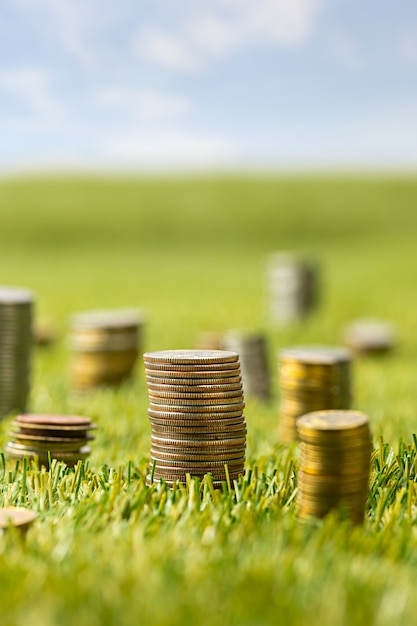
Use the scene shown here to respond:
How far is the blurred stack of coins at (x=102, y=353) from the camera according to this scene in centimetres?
1134

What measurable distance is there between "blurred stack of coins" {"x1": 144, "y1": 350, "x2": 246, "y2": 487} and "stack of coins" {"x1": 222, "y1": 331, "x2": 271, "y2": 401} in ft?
18.8

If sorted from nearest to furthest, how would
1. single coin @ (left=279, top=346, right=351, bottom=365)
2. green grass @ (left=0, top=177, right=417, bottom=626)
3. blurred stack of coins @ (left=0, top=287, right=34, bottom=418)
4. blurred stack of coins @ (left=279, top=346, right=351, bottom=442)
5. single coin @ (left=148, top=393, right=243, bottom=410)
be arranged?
green grass @ (left=0, top=177, right=417, bottom=626)
single coin @ (left=148, top=393, right=243, bottom=410)
blurred stack of coins @ (left=279, top=346, right=351, bottom=442)
single coin @ (left=279, top=346, right=351, bottom=365)
blurred stack of coins @ (left=0, top=287, right=34, bottom=418)

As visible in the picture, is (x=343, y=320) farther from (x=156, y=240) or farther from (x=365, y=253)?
(x=156, y=240)

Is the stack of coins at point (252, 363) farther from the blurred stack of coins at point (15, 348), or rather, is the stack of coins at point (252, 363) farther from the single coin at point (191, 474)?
the single coin at point (191, 474)

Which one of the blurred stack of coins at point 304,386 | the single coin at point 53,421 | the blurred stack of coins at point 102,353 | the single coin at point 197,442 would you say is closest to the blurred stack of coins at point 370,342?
the blurred stack of coins at point 102,353

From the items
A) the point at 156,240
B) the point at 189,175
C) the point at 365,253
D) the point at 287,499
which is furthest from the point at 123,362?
the point at 189,175

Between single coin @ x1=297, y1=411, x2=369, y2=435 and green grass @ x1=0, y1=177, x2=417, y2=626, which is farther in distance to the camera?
single coin @ x1=297, y1=411, x2=369, y2=435

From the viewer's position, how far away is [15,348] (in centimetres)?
868

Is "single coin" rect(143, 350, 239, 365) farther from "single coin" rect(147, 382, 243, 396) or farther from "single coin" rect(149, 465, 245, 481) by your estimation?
"single coin" rect(149, 465, 245, 481)

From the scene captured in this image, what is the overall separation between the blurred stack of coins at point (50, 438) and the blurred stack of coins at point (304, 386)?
252 cm

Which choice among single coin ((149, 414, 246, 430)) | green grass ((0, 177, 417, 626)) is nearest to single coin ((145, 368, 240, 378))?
single coin ((149, 414, 246, 430))

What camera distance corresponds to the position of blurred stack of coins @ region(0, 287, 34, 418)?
8570 millimetres

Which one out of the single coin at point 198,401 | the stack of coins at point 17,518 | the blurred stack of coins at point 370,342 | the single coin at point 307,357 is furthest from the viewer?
the blurred stack of coins at point 370,342

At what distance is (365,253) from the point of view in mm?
50344
